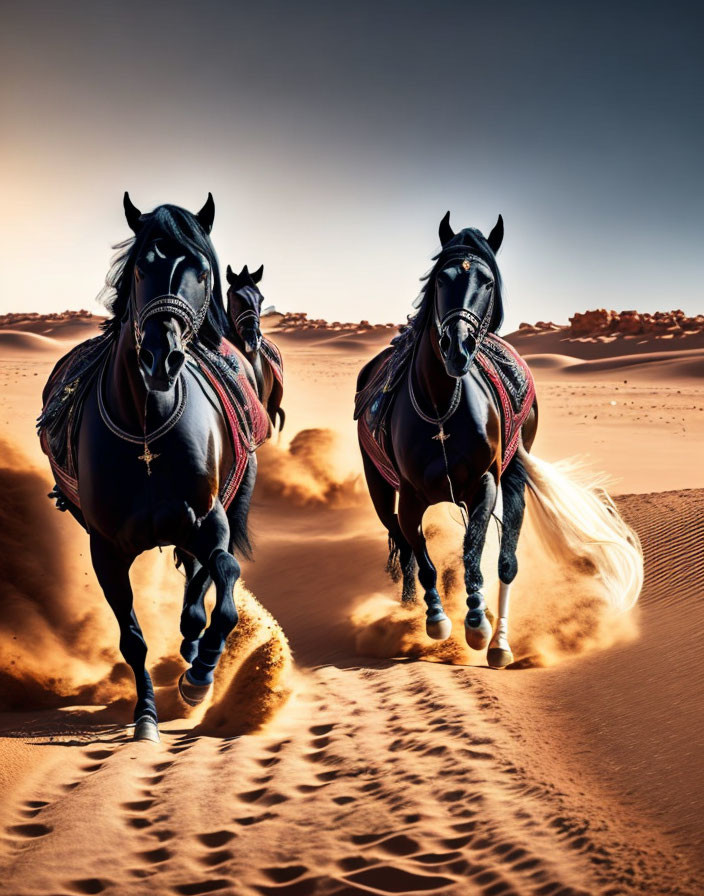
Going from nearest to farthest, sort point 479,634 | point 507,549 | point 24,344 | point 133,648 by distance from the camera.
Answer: point 133,648 < point 479,634 < point 507,549 < point 24,344

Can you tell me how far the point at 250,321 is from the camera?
9742mm

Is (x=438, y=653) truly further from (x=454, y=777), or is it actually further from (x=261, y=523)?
(x=261, y=523)

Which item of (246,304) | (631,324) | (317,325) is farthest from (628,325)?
(246,304)

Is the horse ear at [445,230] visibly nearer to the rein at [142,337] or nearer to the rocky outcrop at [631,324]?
the rein at [142,337]

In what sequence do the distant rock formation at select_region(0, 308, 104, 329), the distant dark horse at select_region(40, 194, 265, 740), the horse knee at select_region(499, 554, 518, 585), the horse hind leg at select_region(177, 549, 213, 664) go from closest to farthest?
the distant dark horse at select_region(40, 194, 265, 740)
the horse hind leg at select_region(177, 549, 213, 664)
the horse knee at select_region(499, 554, 518, 585)
the distant rock formation at select_region(0, 308, 104, 329)

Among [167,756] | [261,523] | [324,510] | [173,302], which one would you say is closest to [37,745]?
[167,756]

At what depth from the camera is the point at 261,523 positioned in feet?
39.8

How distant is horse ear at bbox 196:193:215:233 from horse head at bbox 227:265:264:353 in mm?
4933

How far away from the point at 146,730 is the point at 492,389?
3301mm

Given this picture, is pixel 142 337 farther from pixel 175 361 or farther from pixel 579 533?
pixel 579 533

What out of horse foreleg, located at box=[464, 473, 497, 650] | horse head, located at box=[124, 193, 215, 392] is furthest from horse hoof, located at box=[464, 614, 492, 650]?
horse head, located at box=[124, 193, 215, 392]

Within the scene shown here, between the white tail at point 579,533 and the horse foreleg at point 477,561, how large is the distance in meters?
1.27

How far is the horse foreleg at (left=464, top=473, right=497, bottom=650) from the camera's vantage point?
572cm

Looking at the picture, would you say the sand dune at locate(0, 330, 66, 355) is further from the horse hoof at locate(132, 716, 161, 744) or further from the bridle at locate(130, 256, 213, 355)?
the bridle at locate(130, 256, 213, 355)
